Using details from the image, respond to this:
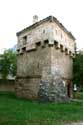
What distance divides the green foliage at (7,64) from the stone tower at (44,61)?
20529mm

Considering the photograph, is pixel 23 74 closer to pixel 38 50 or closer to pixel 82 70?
pixel 38 50

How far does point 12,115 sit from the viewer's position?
484 inches

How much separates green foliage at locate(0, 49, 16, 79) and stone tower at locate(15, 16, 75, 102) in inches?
808

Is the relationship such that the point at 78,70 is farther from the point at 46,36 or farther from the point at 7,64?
the point at 7,64

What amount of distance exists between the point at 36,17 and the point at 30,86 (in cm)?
728

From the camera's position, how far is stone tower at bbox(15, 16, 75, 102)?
20391 mm

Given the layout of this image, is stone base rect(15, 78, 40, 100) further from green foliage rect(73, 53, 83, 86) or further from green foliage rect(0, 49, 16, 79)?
green foliage rect(0, 49, 16, 79)

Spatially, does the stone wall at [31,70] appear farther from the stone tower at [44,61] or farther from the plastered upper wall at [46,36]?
the plastered upper wall at [46,36]

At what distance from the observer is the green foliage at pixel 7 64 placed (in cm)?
4516

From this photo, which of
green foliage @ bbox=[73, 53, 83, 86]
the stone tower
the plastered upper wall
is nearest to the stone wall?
the stone tower

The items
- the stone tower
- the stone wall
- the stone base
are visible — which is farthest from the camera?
the stone base

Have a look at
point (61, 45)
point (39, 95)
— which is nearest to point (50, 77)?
point (39, 95)

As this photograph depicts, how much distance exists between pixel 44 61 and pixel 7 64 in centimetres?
2515

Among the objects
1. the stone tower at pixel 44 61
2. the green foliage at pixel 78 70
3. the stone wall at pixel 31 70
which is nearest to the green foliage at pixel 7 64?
the green foliage at pixel 78 70
